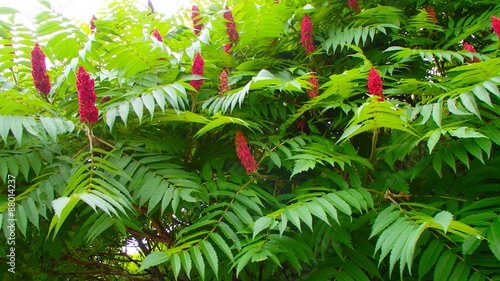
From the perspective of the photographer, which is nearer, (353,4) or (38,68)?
(38,68)

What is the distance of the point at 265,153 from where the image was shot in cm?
185

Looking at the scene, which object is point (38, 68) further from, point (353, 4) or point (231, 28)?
point (353, 4)

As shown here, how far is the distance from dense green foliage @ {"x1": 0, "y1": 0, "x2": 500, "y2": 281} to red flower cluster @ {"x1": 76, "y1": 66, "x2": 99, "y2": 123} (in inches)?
2.3

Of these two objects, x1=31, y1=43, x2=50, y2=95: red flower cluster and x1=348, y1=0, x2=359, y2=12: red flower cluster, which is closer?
x1=31, y1=43, x2=50, y2=95: red flower cluster

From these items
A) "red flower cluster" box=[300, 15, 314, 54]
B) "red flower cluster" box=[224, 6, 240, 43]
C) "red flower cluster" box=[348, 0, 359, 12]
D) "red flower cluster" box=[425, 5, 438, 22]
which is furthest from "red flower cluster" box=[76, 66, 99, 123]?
"red flower cluster" box=[425, 5, 438, 22]

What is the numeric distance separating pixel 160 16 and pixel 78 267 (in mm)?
1441

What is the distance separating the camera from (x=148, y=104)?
1604mm

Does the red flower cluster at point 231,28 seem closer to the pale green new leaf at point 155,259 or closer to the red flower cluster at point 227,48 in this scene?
the red flower cluster at point 227,48

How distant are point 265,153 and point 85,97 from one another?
73 centimetres

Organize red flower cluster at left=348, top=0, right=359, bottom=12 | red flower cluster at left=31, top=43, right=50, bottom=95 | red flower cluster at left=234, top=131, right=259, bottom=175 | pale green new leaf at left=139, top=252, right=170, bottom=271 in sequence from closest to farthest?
pale green new leaf at left=139, top=252, right=170, bottom=271
red flower cluster at left=234, top=131, right=259, bottom=175
red flower cluster at left=31, top=43, right=50, bottom=95
red flower cluster at left=348, top=0, right=359, bottom=12

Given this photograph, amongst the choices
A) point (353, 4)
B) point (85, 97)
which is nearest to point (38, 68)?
point (85, 97)

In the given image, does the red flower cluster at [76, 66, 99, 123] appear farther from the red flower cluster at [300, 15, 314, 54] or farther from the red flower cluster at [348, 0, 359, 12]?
the red flower cluster at [348, 0, 359, 12]

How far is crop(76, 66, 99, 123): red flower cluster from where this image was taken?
5.21 ft

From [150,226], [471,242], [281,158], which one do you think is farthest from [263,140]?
[471,242]
